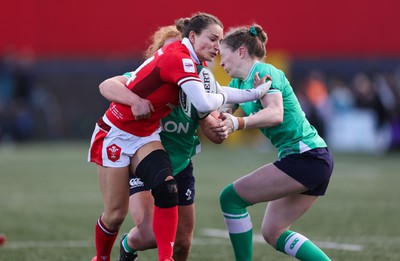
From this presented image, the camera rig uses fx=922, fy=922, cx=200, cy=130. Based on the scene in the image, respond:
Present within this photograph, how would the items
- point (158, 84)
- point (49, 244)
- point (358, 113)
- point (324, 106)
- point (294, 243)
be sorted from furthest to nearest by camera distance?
point (324, 106)
point (358, 113)
point (49, 244)
point (294, 243)
point (158, 84)

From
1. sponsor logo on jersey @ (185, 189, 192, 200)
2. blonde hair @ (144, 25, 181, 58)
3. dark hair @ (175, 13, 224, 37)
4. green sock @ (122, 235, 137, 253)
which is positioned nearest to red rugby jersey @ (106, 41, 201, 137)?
dark hair @ (175, 13, 224, 37)

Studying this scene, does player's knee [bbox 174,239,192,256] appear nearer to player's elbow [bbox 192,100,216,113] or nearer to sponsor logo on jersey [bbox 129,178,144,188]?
sponsor logo on jersey [bbox 129,178,144,188]

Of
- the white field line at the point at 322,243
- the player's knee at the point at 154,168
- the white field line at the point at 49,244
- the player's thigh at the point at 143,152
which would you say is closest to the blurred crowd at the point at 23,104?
the white field line at the point at 322,243

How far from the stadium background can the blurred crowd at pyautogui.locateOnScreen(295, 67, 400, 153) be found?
72.7 inches

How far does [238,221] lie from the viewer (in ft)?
21.2

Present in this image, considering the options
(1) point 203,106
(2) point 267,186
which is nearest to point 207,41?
(1) point 203,106

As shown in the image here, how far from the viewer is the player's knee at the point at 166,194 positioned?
20.2ft

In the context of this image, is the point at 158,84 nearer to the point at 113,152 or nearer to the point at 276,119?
the point at 113,152

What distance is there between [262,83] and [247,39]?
38 centimetres

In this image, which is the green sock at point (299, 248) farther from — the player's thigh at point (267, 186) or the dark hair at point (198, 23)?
the dark hair at point (198, 23)

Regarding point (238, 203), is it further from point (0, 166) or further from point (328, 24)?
point (328, 24)

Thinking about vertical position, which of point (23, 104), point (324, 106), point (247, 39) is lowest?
point (23, 104)

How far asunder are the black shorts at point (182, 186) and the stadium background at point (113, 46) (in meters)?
17.5

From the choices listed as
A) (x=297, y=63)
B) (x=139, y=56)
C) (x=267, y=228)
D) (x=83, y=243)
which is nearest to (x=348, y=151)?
(x=297, y=63)
